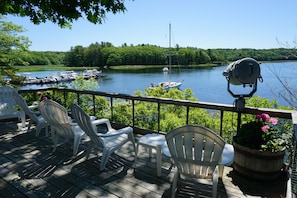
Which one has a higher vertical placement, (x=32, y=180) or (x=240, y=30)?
(x=240, y=30)

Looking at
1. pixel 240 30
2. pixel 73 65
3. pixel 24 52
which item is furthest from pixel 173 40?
pixel 73 65

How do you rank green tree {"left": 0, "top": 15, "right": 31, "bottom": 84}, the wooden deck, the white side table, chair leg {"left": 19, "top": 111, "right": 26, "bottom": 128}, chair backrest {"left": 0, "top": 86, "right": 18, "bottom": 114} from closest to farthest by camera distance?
1. the wooden deck
2. the white side table
3. chair leg {"left": 19, "top": 111, "right": 26, "bottom": 128}
4. chair backrest {"left": 0, "top": 86, "right": 18, "bottom": 114}
5. green tree {"left": 0, "top": 15, "right": 31, "bottom": 84}

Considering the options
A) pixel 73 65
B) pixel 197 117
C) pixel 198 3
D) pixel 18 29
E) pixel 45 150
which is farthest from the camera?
pixel 73 65

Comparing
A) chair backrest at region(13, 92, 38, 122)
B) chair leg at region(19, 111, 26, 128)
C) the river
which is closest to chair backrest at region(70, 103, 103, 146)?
chair backrest at region(13, 92, 38, 122)

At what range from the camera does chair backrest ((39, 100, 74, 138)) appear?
3240 millimetres

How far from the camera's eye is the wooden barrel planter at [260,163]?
244 centimetres

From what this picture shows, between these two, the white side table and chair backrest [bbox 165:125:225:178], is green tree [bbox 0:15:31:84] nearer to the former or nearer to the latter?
the white side table

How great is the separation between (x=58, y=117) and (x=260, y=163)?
113 inches

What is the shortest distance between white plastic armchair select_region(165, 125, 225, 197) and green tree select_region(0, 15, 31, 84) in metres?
9.79

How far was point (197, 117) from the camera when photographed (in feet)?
19.0

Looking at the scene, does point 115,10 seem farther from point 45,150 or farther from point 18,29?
point 18,29

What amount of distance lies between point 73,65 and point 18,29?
4031 centimetres

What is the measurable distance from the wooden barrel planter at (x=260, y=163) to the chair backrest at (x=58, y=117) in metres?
2.44

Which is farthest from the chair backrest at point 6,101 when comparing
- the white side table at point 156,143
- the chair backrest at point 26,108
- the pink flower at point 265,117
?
the pink flower at point 265,117
